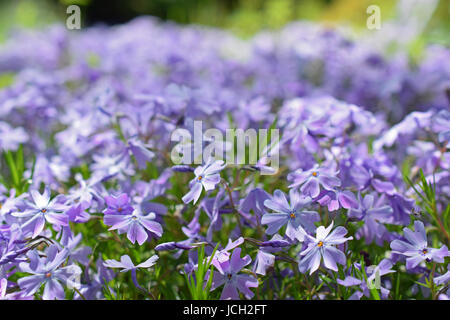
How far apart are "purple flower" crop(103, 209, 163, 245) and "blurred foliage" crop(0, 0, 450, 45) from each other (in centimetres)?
185

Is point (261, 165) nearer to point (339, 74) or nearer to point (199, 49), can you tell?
point (339, 74)

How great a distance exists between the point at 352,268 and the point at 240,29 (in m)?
5.75

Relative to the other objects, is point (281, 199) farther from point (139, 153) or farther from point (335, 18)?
point (335, 18)

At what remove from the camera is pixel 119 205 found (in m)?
1.25

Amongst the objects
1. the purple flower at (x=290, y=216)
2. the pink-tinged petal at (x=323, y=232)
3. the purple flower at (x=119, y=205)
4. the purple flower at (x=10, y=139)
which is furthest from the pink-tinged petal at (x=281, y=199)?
the purple flower at (x=10, y=139)

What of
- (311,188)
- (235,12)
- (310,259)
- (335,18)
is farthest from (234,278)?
(335,18)

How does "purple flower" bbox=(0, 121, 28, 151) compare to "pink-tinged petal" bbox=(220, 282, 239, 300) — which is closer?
"pink-tinged petal" bbox=(220, 282, 239, 300)

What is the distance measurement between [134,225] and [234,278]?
0.97 feet

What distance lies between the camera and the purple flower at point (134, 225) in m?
1.18

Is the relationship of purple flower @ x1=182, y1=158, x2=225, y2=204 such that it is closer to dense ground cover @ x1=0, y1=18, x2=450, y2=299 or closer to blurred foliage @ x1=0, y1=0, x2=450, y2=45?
dense ground cover @ x1=0, y1=18, x2=450, y2=299

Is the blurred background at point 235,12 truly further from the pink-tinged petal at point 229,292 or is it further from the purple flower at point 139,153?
the pink-tinged petal at point 229,292

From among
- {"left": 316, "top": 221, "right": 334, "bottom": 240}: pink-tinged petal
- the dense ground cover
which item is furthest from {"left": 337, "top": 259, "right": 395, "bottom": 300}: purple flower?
{"left": 316, "top": 221, "right": 334, "bottom": 240}: pink-tinged petal

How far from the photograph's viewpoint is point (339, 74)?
3059 millimetres

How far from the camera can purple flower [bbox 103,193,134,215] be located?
1237 millimetres
